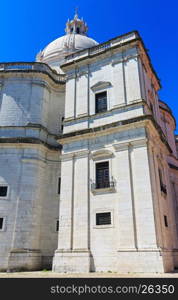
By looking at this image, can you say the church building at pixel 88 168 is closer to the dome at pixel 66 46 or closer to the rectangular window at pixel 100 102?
the rectangular window at pixel 100 102

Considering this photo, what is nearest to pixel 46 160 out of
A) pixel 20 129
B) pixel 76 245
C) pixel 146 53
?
pixel 20 129

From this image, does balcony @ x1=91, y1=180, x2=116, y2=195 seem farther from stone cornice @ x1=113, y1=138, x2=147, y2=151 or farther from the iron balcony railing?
stone cornice @ x1=113, y1=138, x2=147, y2=151

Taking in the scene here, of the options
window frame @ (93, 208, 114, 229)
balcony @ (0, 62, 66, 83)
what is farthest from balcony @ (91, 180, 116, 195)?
balcony @ (0, 62, 66, 83)

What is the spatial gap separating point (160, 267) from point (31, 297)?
8.29 m

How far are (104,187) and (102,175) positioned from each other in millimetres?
927

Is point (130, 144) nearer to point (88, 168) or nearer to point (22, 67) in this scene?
point (88, 168)

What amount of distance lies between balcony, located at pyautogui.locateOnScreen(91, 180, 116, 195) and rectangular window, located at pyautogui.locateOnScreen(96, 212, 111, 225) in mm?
1447

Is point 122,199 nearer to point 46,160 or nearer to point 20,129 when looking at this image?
point 46,160

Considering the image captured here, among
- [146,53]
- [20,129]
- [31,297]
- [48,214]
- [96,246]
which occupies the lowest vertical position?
[31,297]

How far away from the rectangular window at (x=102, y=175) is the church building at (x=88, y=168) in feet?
0.23

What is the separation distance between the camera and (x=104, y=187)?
55.5 ft

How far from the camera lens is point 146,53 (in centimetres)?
2116

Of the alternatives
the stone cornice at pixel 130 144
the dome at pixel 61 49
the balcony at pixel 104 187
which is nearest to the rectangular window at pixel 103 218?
the balcony at pixel 104 187

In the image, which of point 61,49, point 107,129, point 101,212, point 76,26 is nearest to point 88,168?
point 107,129
